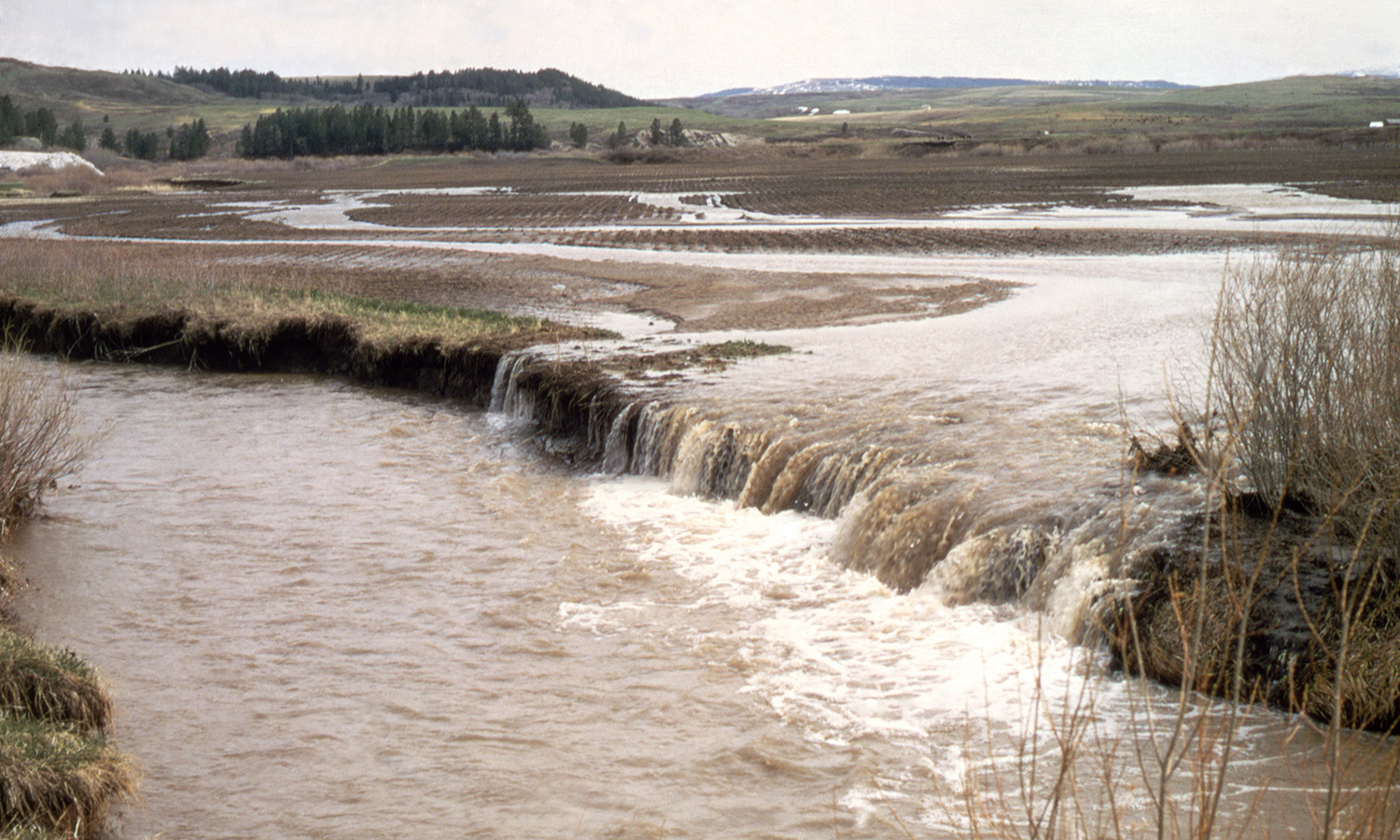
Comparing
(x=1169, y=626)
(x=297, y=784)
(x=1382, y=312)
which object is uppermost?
(x=1382, y=312)

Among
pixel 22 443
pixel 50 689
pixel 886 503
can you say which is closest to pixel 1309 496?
pixel 886 503

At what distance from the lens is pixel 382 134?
141 m

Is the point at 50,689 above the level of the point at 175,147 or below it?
below

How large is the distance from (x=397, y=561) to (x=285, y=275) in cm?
1835

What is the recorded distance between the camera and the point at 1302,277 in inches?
380

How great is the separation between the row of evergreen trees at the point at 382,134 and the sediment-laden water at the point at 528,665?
437ft

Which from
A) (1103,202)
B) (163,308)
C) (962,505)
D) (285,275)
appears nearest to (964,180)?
(1103,202)

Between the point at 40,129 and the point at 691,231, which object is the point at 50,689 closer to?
the point at 691,231

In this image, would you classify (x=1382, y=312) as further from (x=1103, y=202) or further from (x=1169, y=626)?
(x=1103, y=202)

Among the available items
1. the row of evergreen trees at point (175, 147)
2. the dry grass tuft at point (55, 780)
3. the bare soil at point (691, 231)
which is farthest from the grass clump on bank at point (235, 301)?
the row of evergreen trees at point (175, 147)

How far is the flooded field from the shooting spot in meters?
7.46

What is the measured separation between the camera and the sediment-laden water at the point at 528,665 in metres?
7.43

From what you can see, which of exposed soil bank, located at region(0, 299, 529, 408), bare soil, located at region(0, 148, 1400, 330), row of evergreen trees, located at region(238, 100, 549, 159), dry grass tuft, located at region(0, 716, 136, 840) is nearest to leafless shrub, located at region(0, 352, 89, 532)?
dry grass tuft, located at region(0, 716, 136, 840)

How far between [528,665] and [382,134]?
141 metres
